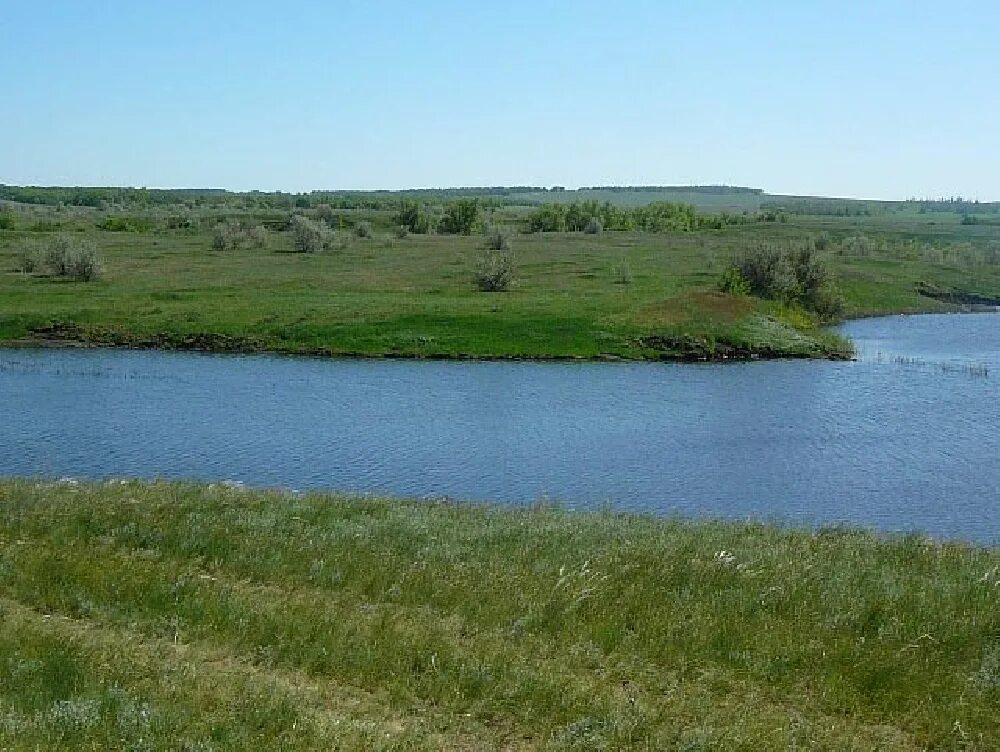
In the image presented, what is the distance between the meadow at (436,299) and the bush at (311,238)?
807 millimetres

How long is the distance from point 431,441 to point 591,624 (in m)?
26.0

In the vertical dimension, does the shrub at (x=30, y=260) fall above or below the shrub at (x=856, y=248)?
below

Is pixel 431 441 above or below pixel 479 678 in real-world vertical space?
below

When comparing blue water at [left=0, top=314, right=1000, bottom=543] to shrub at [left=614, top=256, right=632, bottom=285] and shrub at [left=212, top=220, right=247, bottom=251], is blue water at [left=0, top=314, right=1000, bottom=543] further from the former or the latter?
shrub at [left=212, top=220, right=247, bottom=251]

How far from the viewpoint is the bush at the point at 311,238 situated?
112 meters

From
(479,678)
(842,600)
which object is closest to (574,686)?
(479,678)

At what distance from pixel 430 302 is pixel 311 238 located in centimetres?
4307

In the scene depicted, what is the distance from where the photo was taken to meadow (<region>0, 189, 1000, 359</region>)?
64.1 meters

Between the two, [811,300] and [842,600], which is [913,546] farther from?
[811,300]

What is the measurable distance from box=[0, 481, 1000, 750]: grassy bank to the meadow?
44233mm

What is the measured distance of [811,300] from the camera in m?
82.2

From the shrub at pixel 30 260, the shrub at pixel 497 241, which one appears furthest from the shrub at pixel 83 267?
the shrub at pixel 497 241

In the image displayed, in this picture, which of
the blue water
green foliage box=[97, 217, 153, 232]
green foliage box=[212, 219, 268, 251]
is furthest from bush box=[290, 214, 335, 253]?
the blue water

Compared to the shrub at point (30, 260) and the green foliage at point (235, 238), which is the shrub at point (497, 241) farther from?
the shrub at point (30, 260)
